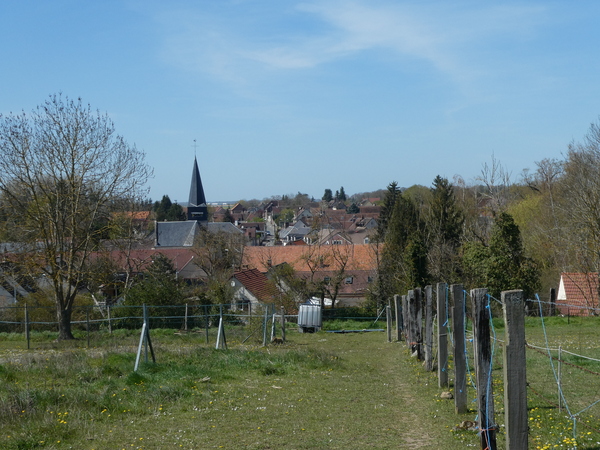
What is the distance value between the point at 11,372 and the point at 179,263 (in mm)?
55967

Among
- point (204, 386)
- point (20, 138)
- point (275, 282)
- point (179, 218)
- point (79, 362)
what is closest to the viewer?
point (204, 386)

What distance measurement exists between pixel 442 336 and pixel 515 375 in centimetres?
503

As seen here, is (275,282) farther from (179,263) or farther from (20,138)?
(179,263)

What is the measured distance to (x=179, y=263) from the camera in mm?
68812

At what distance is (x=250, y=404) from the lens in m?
10.3

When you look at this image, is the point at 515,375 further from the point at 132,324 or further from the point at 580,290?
the point at 580,290

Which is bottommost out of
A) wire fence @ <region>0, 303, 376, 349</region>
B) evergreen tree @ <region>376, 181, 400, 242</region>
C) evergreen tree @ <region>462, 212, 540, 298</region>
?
wire fence @ <region>0, 303, 376, 349</region>

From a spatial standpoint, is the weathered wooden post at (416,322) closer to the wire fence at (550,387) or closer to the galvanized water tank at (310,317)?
the wire fence at (550,387)

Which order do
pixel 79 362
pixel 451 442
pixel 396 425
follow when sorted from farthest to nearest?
pixel 79 362 → pixel 396 425 → pixel 451 442

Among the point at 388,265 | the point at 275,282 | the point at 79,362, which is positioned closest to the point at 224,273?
the point at 275,282

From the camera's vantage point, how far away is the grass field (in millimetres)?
7973

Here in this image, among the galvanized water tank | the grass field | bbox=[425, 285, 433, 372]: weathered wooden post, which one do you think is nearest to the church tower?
the galvanized water tank

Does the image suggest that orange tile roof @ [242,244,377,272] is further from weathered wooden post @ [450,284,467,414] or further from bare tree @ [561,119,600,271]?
weathered wooden post @ [450,284,467,414]

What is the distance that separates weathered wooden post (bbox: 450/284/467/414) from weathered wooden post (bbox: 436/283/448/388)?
4.68 feet
